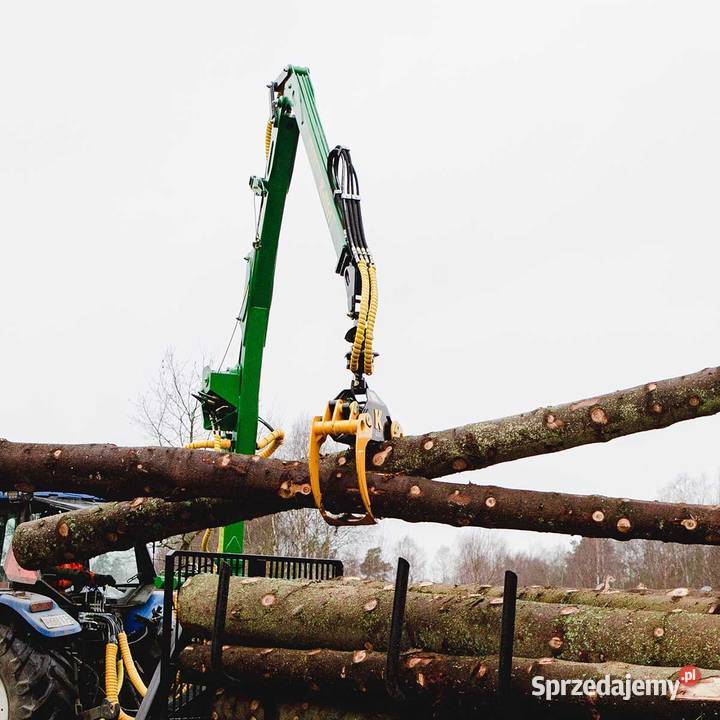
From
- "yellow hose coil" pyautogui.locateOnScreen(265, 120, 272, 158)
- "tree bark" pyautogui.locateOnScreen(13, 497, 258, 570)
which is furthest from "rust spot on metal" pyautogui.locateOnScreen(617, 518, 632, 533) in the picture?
"yellow hose coil" pyautogui.locateOnScreen(265, 120, 272, 158)

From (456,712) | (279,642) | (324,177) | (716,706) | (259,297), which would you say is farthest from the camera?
(259,297)

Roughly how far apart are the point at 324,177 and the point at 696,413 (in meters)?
3.69

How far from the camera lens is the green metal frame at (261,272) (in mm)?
8713

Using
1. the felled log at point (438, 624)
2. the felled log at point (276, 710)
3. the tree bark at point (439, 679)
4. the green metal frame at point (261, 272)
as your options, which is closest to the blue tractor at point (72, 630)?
the green metal frame at point (261, 272)

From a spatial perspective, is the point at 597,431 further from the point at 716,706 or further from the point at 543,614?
the point at 716,706

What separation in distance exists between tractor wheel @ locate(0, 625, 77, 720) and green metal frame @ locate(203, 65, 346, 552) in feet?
8.27

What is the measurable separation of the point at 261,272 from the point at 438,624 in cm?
559

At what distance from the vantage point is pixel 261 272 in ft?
30.3

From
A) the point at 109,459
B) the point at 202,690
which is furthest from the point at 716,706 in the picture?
the point at 109,459

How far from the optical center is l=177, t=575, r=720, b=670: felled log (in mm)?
3836

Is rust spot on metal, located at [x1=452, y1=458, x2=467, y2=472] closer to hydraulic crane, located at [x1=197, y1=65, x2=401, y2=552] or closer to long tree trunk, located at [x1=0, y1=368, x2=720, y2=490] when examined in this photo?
long tree trunk, located at [x1=0, y1=368, x2=720, y2=490]

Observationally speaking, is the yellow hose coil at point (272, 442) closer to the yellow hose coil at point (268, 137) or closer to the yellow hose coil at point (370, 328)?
the yellow hose coil at point (370, 328)

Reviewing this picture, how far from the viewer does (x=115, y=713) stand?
6.85 m

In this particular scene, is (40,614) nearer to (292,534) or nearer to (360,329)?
(360,329)
